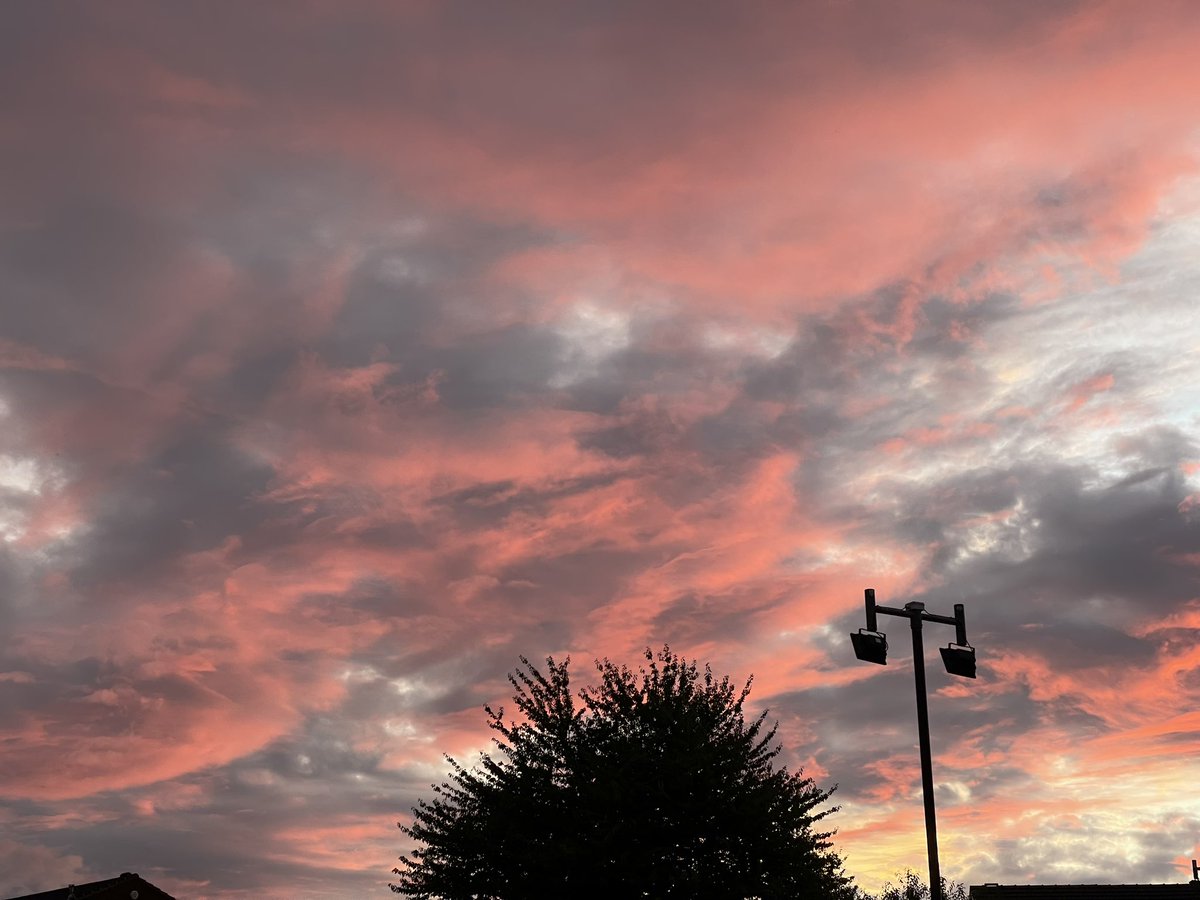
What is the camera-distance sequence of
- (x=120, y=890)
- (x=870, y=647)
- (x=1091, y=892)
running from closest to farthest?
(x=870, y=647), (x=1091, y=892), (x=120, y=890)

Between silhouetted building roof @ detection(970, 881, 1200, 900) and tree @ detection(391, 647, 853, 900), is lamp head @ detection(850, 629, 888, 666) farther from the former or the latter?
silhouetted building roof @ detection(970, 881, 1200, 900)

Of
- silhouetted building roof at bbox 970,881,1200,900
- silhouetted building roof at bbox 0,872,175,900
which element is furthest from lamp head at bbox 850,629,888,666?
silhouetted building roof at bbox 0,872,175,900

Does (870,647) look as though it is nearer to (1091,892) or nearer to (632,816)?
(632,816)

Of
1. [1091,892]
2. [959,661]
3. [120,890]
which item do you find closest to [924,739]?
[959,661]

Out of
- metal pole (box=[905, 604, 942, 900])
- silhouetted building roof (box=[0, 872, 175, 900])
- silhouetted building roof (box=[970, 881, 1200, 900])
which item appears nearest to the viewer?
metal pole (box=[905, 604, 942, 900])

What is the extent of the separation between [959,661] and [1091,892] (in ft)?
139

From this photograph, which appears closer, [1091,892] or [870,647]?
[870,647]

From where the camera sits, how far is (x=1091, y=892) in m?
57.0

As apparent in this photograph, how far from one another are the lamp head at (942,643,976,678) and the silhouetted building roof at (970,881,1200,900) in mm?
40163

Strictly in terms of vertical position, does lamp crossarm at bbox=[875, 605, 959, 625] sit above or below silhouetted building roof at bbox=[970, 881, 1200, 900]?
above

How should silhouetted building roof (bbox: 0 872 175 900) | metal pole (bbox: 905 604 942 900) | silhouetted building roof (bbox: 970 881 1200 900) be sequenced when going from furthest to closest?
silhouetted building roof (bbox: 0 872 175 900)
silhouetted building roof (bbox: 970 881 1200 900)
metal pole (bbox: 905 604 942 900)

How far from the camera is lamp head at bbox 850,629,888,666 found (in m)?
21.7

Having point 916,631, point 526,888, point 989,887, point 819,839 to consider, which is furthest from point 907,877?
point 916,631

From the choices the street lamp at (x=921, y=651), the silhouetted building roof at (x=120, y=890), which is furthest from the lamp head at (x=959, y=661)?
the silhouetted building roof at (x=120, y=890)
